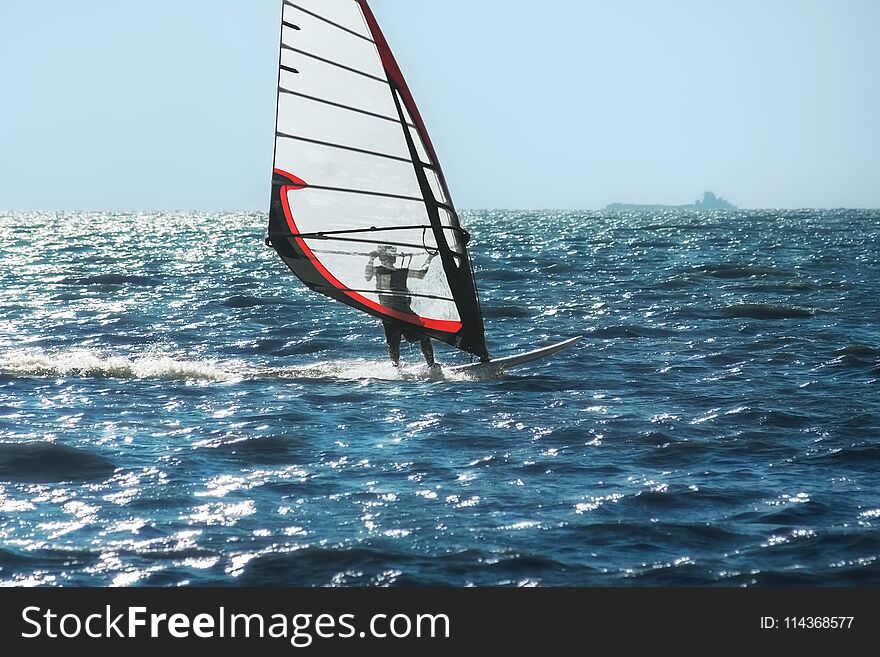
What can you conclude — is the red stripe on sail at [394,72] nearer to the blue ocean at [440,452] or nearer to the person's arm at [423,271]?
the person's arm at [423,271]

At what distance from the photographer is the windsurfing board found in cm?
1492

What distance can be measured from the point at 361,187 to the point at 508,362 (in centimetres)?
342

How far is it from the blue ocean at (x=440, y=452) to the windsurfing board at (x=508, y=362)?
0.61 ft

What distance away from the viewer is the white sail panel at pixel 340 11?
42.3 ft

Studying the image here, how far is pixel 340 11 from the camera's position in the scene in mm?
13000

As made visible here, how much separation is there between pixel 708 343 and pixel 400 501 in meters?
10.3

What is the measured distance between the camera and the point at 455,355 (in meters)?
17.7

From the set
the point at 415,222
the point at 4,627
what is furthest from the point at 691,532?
the point at 415,222

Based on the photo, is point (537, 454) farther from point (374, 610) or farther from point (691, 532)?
point (374, 610)

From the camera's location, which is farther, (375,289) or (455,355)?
(455,355)

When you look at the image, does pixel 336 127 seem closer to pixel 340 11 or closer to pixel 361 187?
pixel 361 187

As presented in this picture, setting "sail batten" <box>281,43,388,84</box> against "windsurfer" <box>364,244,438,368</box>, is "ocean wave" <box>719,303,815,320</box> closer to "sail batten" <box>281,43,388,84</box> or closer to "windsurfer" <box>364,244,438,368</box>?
"windsurfer" <box>364,244,438,368</box>

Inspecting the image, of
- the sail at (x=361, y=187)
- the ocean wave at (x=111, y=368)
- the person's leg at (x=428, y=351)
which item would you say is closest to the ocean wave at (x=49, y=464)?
the ocean wave at (x=111, y=368)

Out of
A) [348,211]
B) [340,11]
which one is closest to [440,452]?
[348,211]
